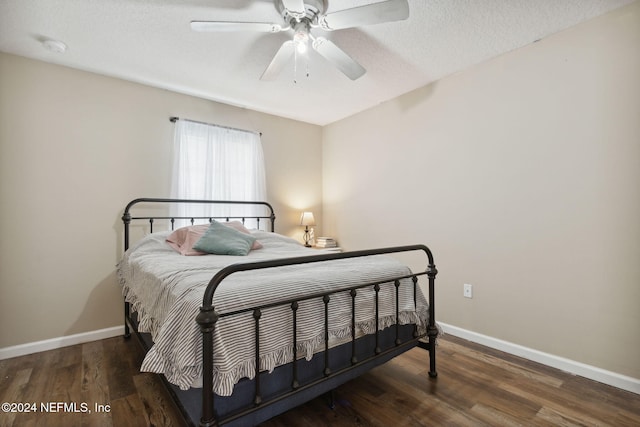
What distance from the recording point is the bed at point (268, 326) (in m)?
1.13

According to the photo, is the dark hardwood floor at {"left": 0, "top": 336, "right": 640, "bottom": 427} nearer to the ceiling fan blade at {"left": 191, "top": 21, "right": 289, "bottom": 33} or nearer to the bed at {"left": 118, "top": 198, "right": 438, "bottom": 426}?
the bed at {"left": 118, "top": 198, "right": 438, "bottom": 426}

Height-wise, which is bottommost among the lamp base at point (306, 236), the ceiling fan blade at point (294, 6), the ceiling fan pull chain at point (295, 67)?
the lamp base at point (306, 236)

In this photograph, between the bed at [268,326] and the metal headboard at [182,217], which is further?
the metal headboard at [182,217]

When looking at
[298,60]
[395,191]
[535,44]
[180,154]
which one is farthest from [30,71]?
[535,44]

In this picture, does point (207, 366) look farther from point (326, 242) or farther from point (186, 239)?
point (326, 242)

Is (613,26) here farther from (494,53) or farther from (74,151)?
(74,151)

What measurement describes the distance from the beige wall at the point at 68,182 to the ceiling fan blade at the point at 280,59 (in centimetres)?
139

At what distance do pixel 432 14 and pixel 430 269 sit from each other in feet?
5.33

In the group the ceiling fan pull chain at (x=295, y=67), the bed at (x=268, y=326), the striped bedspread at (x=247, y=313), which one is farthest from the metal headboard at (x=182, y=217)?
the ceiling fan pull chain at (x=295, y=67)

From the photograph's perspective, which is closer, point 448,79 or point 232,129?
point 448,79

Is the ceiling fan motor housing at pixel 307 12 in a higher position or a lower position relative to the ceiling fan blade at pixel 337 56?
higher

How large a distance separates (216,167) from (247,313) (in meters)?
2.39

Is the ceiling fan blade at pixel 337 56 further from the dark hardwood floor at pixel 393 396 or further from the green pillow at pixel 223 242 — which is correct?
the dark hardwood floor at pixel 393 396

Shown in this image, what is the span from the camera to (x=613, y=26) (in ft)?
6.42
